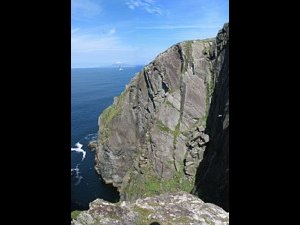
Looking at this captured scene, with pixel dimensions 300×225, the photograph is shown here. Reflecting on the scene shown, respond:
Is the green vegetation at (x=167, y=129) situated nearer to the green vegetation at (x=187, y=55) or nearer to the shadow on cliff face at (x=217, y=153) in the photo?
the shadow on cliff face at (x=217, y=153)

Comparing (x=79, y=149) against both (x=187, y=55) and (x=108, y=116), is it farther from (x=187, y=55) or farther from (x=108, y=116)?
(x=187, y=55)

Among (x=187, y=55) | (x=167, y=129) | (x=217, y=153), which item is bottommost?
(x=217, y=153)

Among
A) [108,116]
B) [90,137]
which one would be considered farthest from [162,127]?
[90,137]

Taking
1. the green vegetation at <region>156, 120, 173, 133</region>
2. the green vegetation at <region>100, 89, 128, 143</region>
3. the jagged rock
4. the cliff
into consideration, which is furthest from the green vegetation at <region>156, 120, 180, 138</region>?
the jagged rock

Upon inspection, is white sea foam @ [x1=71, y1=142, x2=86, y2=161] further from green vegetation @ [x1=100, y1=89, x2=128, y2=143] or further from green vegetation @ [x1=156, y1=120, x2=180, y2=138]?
green vegetation @ [x1=156, y1=120, x2=180, y2=138]

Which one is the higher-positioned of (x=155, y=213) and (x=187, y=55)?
(x=187, y=55)

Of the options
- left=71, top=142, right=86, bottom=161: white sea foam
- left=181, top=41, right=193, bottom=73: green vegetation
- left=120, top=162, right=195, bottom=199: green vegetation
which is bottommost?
left=120, top=162, right=195, bottom=199: green vegetation

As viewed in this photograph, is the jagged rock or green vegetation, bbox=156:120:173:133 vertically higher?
green vegetation, bbox=156:120:173:133
